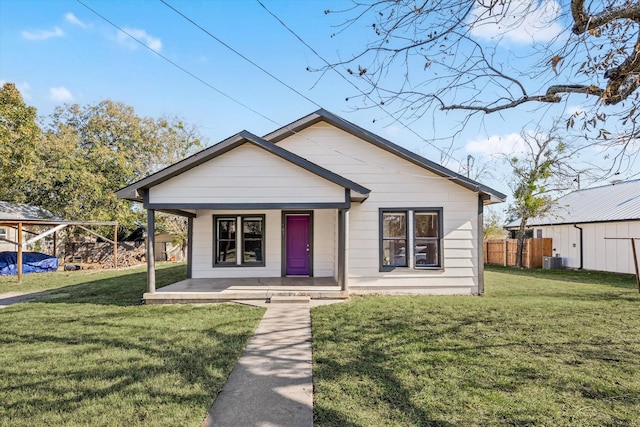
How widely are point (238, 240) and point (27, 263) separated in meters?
12.6

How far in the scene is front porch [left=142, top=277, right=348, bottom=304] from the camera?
879 centimetres

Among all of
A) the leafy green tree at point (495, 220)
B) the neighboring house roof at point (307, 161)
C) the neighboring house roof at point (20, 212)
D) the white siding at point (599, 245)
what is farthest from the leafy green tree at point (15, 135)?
the leafy green tree at point (495, 220)

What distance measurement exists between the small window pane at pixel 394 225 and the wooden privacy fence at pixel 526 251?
46.5 ft

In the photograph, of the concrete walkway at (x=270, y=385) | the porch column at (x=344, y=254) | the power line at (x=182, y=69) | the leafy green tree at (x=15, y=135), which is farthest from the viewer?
the leafy green tree at (x=15, y=135)

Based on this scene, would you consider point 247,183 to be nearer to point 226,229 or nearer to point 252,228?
point 252,228

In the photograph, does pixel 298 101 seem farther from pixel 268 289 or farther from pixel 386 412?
pixel 386 412

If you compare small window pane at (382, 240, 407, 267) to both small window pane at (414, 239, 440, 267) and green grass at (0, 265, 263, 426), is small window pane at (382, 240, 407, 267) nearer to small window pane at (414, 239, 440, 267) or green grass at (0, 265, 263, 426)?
small window pane at (414, 239, 440, 267)

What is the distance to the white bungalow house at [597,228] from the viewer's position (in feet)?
53.4

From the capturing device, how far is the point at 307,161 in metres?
8.77

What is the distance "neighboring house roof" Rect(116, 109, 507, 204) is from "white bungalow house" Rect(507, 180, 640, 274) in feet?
32.1

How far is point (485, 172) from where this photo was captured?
25.5 meters

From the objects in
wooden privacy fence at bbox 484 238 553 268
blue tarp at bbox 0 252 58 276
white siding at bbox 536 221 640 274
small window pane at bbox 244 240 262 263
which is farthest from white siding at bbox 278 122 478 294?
blue tarp at bbox 0 252 58 276

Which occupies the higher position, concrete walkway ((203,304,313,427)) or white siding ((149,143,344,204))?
white siding ((149,143,344,204))

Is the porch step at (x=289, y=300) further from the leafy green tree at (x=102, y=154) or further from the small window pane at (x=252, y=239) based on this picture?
the leafy green tree at (x=102, y=154)
